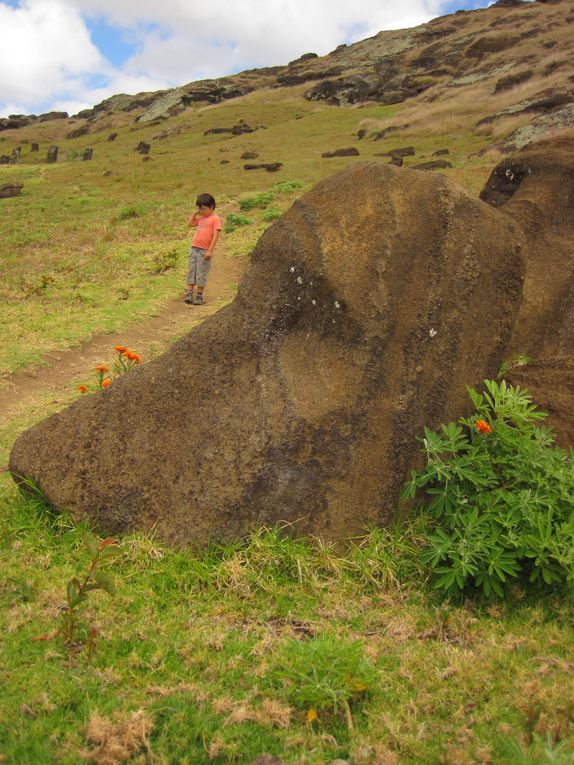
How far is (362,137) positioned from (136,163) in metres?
13.2

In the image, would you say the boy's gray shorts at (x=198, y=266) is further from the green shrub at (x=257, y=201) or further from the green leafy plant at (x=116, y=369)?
the green shrub at (x=257, y=201)

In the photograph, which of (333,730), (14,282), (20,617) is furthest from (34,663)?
(14,282)

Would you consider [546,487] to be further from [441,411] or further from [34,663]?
[34,663]

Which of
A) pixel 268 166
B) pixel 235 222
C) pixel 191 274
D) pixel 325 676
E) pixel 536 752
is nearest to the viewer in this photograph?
pixel 536 752

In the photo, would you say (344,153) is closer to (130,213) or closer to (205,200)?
(130,213)

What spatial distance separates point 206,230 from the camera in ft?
35.2

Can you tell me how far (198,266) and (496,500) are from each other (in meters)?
8.66

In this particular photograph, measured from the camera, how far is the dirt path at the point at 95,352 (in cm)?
769

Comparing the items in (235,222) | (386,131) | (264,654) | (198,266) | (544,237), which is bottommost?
(264,654)

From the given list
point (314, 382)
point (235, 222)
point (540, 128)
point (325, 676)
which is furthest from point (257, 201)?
point (325, 676)

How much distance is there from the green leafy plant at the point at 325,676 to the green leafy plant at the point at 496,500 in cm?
87

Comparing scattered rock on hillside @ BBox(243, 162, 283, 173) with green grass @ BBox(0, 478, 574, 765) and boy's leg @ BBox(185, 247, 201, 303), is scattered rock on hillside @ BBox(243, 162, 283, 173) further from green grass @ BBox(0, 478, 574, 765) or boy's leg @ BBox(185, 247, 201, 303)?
green grass @ BBox(0, 478, 574, 765)

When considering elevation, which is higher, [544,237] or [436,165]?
[436,165]

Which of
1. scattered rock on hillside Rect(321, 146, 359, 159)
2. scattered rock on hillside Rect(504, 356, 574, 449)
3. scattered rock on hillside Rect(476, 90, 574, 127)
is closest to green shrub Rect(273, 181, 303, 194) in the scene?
scattered rock on hillside Rect(321, 146, 359, 159)
